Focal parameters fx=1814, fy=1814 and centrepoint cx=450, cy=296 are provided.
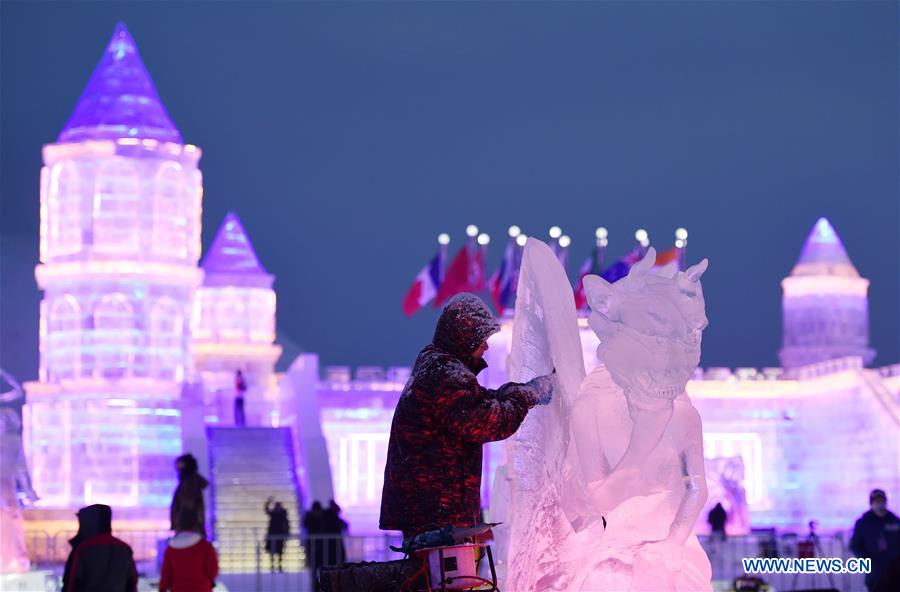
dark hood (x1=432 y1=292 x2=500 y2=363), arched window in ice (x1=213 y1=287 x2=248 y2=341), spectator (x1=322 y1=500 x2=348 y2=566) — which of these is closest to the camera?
dark hood (x1=432 y1=292 x2=500 y2=363)

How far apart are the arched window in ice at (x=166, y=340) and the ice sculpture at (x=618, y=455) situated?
29739 mm

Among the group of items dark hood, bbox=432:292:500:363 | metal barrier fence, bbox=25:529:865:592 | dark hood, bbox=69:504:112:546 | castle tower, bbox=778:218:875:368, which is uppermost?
castle tower, bbox=778:218:875:368

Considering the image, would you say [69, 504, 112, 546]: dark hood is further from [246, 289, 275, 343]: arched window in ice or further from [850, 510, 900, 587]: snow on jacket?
[246, 289, 275, 343]: arched window in ice

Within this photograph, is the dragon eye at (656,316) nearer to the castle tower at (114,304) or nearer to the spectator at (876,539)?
the spectator at (876,539)

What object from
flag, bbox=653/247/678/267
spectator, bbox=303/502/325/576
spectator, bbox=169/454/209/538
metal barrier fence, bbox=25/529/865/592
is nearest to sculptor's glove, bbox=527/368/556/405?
spectator, bbox=169/454/209/538

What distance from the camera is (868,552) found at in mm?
15875

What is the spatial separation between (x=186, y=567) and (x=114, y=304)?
26.5 metres

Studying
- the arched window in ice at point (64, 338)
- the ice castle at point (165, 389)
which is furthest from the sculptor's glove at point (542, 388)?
the arched window in ice at point (64, 338)

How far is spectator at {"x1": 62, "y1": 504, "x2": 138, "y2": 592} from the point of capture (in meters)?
11.7

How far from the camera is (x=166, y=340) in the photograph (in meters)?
39.7

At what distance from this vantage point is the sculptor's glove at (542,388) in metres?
9.35

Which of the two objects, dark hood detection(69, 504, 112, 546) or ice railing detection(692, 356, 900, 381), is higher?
ice railing detection(692, 356, 900, 381)

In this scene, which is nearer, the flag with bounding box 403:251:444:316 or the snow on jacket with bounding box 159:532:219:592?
the snow on jacket with bounding box 159:532:219:592

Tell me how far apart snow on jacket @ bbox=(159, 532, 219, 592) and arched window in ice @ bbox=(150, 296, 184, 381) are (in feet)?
86.9
